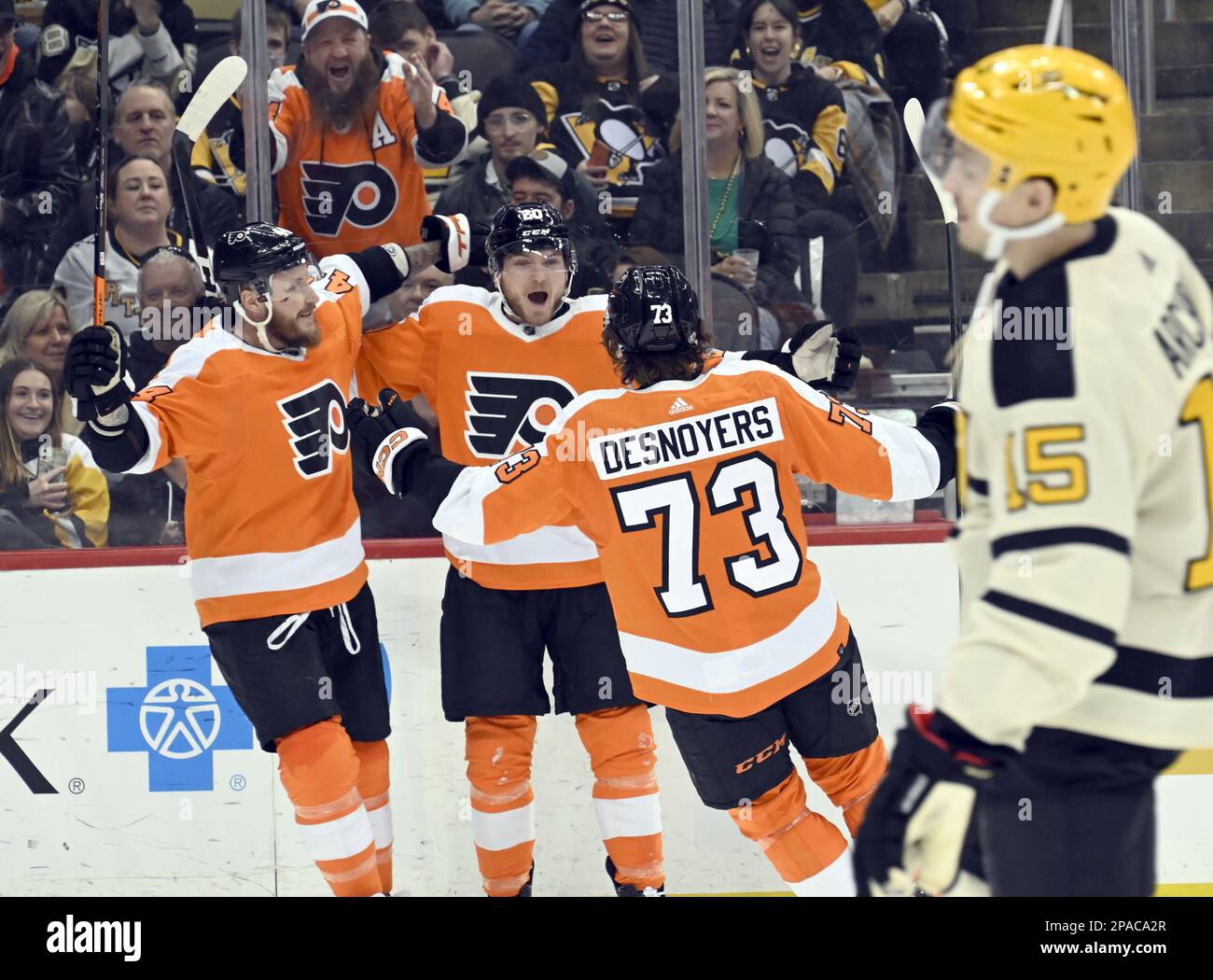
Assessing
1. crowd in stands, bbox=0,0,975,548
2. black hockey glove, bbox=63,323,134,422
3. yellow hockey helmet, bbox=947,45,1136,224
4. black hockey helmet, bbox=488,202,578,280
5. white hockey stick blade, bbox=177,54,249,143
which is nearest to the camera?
yellow hockey helmet, bbox=947,45,1136,224

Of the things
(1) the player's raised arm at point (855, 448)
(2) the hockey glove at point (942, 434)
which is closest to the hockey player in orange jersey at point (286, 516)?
(1) the player's raised arm at point (855, 448)

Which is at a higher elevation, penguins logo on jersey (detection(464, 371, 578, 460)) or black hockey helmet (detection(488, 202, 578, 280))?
black hockey helmet (detection(488, 202, 578, 280))

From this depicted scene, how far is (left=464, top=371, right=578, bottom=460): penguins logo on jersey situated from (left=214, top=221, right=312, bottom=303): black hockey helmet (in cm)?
43

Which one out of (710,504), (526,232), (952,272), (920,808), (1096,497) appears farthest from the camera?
(952,272)

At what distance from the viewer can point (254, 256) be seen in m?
2.80

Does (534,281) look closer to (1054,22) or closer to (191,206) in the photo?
(191,206)

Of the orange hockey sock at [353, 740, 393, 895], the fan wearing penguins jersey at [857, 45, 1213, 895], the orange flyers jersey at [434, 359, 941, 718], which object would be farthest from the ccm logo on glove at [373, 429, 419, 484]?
the fan wearing penguins jersey at [857, 45, 1213, 895]

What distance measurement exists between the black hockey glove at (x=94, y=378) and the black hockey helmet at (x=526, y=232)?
0.76 m

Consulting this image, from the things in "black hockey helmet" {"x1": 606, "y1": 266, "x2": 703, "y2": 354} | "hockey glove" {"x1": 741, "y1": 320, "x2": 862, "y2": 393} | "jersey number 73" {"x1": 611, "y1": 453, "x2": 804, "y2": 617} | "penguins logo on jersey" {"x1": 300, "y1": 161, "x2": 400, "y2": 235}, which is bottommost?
"jersey number 73" {"x1": 611, "y1": 453, "x2": 804, "y2": 617}

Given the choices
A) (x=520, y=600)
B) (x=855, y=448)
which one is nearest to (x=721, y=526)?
(x=855, y=448)

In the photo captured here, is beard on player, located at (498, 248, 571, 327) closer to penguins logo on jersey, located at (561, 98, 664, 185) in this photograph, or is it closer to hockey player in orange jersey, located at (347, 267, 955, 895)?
hockey player in orange jersey, located at (347, 267, 955, 895)

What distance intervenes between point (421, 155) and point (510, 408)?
688 mm

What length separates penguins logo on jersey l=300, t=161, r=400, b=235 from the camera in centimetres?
330
